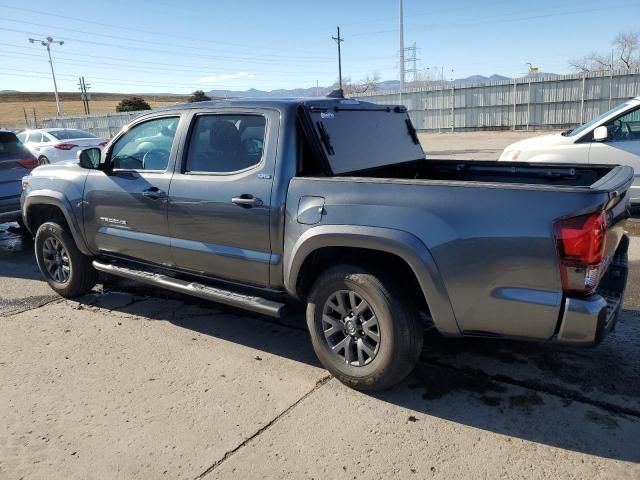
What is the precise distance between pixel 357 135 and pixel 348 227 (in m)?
1.19

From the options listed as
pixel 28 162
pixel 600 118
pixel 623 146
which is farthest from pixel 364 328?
pixel 28 162

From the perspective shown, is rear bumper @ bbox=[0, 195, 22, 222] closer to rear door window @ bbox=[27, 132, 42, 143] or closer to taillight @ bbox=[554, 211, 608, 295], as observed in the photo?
taillight @ bbox=[554, 211, 608, 295]

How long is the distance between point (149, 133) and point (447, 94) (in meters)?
28.1

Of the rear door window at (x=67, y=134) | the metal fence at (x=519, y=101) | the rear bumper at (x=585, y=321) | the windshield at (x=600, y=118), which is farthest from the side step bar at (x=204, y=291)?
the metal fence at (x=519, y=101)

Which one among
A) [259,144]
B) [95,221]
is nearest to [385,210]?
[259,144]

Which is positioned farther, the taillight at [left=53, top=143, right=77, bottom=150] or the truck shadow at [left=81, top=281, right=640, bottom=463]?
the taillight at [left=53, top=143, right=77, bottom=150]

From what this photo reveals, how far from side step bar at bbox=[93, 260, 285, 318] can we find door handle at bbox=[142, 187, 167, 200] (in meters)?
0.68

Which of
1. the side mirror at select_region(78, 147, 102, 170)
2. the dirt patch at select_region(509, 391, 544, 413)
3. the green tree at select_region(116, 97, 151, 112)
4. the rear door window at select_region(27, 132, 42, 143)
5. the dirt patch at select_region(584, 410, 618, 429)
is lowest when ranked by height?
the dirt patch at select_region(509, 391, 544, 413)

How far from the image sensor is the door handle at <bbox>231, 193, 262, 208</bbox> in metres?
3.71

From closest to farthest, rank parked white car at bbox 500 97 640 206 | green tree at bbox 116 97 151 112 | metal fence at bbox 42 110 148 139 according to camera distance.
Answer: parked white car at bbox 500 97 640 206 < metal fence at bbox 42 110 148 139 < green tree at bbox 116 97 151 112

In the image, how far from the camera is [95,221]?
492 centimetres

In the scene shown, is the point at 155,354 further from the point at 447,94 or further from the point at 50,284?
the point at 447,94

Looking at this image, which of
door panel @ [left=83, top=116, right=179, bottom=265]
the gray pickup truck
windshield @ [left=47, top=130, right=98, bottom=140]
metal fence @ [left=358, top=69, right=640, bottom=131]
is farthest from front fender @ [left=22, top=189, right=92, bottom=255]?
metal fence @ [left=358, top=69, right=640, bottom=131]

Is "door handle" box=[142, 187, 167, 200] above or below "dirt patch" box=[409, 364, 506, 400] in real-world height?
above
